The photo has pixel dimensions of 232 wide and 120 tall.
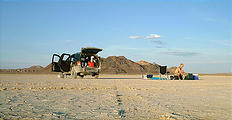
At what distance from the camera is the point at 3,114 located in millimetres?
4441

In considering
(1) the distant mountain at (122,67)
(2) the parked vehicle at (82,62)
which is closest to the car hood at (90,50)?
(2) the parked vehicle at (82,62)

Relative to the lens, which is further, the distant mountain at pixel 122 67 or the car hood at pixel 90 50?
the distant mountain at pixel 122 67

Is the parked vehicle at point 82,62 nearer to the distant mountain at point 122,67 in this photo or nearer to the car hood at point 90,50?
the car hood at point 90,50

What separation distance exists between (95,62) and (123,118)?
59.6ft

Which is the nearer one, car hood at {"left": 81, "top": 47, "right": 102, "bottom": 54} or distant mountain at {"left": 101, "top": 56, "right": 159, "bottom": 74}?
car hood at {"left": 81, "top": 47, "right": 102, "bottom": 54}

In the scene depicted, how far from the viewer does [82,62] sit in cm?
2189

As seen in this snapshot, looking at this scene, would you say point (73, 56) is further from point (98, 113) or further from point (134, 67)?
point (134, 67)

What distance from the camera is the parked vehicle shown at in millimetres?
21766

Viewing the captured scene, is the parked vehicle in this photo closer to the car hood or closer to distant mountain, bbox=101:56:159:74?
the car hood

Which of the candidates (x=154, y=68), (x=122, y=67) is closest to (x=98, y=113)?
(x=122, y=67)

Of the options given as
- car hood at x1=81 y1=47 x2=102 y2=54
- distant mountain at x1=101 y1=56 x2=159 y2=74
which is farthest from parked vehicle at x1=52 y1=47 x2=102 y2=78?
distant mountain at x1=101 y1=56 x2=159 y2=74

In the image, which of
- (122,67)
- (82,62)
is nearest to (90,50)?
(82,62)

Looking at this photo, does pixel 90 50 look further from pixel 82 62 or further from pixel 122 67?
pixel 122 67

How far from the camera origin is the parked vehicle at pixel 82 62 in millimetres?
21766
